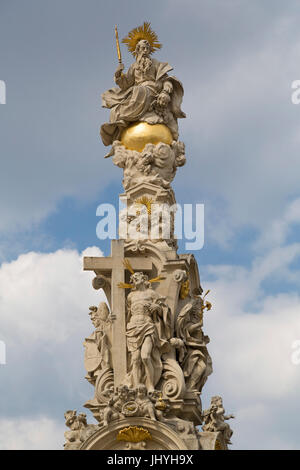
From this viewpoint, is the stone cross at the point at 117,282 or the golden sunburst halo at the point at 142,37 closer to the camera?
the stone cross at the point at 117,282

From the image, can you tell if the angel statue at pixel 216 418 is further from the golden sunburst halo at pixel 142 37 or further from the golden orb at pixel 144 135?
the golden sunburst halo at pixel 142 37

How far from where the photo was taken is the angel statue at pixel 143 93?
29891mm

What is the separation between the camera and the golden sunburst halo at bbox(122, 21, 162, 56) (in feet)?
101

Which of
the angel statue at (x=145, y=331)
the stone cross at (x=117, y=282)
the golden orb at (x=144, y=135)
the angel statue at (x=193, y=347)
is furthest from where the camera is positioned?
the golden orb at (x=144, y=135)

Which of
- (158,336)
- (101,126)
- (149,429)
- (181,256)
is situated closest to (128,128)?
(101,126)

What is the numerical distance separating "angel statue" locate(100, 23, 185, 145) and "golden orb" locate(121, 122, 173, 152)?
131mm

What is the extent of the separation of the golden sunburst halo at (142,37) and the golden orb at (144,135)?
2108 millimetres

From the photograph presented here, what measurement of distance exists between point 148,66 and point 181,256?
511 centimetres

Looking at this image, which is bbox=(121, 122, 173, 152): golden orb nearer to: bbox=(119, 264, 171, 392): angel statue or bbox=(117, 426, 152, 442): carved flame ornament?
bbox=(119, 264, 171, 392): angel statue

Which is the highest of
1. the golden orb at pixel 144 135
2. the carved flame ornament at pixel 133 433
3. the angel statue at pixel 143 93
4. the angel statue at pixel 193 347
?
the angel statue at pixel 143 93

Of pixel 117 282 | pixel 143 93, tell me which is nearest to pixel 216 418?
pixel 117 282

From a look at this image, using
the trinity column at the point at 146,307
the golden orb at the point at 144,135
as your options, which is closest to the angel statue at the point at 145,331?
the trinity column at the point at 146,307

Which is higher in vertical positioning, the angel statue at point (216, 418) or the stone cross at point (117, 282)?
the stone cross at point (117, 282)

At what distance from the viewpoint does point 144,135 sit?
2981 centimetres
